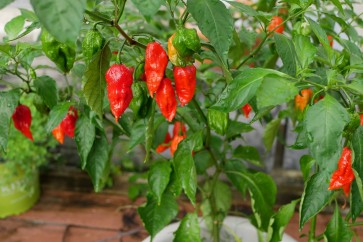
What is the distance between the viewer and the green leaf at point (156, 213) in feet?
2.78

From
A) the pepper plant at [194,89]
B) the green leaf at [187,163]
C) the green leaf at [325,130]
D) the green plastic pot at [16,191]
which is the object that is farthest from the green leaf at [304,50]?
the green plastic pot at [16,191]

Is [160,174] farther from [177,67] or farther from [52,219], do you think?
[52,219]

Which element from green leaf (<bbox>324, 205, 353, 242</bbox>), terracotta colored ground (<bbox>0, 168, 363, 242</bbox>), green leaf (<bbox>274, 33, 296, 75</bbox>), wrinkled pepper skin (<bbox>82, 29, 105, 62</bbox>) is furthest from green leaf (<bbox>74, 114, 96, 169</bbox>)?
terracotta colored ground (<bbox>0, 168, 363, 242</bbox>)

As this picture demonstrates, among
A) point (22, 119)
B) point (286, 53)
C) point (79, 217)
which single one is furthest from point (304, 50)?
point (79, 217)

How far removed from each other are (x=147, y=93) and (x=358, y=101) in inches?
11.5

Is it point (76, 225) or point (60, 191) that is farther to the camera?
point (60, 191)

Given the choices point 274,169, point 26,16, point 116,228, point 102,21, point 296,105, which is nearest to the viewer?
point 102,21

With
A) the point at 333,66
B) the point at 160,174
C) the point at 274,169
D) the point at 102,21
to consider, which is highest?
the point at 102,21

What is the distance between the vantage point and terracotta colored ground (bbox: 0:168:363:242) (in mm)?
1398

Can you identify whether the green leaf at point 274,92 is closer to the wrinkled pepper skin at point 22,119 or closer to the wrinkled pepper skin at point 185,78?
the wrinkled pepper skin at point 185,78

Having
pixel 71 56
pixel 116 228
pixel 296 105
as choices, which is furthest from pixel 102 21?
pixel 116 228

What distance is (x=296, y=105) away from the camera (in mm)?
A: 914

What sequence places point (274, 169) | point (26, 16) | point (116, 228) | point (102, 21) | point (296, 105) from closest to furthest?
point (102, 21) < point (26, 16) < point (296, 105) < point (116, 228) < point (274, 169)

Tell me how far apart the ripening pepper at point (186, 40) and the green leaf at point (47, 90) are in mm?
295
